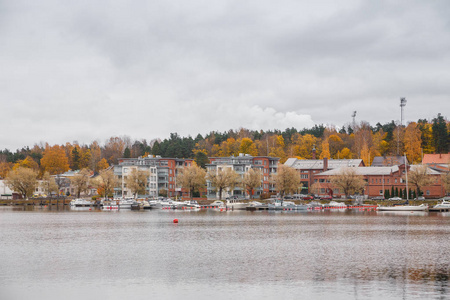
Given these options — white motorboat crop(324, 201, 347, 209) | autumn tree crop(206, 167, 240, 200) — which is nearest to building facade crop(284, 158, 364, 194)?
autumn tree crop(206, 167, 240, 200)

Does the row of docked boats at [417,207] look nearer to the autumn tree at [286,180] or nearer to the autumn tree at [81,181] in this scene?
the autumn tree at [286,180]

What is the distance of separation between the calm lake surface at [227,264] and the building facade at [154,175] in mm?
105540

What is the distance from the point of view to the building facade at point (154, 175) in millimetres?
175250

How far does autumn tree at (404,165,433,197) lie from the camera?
429 ft

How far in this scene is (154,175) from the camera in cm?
17588

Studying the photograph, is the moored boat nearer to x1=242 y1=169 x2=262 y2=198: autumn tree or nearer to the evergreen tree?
x1=242 y1=169 x2=262 y2=198: autumn tree

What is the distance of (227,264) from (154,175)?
447 feet

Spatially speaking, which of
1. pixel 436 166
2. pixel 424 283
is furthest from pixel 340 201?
pixel 424 283

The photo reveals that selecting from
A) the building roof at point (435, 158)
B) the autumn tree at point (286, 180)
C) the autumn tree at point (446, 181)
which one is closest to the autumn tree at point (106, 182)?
the autumn tree at point (286, 180)

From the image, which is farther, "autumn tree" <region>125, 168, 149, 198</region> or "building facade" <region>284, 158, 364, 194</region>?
"building facade" <region>284, 158, 364, 194</region>

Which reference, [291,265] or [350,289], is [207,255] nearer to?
[291,265]

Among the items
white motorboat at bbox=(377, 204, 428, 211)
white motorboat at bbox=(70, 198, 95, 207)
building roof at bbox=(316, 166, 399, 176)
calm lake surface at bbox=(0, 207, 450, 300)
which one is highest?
building roof at bbox=(316, 166, 399, 176)

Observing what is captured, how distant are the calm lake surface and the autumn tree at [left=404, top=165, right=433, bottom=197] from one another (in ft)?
209

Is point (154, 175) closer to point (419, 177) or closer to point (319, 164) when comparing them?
point (319, 164)
